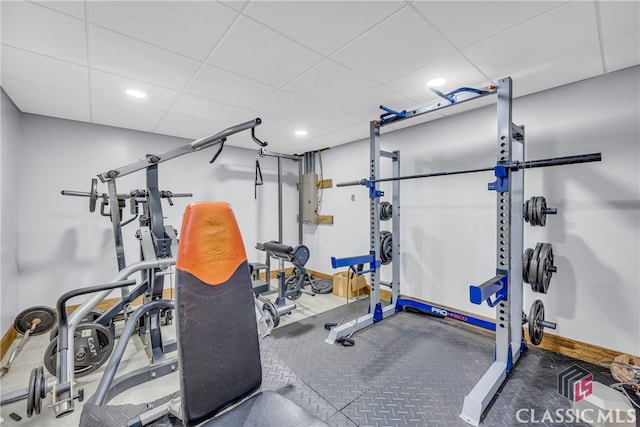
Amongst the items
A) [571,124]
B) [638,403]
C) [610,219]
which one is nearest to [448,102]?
[571,124]

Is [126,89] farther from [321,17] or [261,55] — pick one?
[321,17]

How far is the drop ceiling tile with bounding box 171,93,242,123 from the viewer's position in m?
2.87

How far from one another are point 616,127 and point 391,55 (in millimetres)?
2059

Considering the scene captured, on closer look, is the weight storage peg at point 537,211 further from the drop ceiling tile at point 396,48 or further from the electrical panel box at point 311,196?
the electrical panel box at point 311,196

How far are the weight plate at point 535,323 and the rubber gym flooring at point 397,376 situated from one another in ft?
0.95

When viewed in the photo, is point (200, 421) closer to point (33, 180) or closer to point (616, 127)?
point (616, 127)

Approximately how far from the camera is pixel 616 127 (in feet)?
7.73

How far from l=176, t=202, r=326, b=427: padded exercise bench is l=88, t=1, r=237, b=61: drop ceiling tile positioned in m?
1.27

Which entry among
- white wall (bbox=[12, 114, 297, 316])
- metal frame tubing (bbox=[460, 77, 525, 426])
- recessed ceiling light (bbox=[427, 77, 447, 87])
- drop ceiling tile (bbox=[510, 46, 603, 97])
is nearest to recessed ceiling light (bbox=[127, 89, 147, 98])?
white wall (bbox=[12, 114, 297, 316])

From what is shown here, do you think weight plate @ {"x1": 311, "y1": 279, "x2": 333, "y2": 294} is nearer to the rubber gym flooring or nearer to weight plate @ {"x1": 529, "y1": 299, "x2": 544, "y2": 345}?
the rubber gym flooring

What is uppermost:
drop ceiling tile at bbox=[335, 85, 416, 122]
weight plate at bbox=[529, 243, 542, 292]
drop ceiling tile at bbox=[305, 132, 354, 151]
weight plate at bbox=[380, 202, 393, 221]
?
drop ceiling tile at bbox=[335, 85, 416, 122]

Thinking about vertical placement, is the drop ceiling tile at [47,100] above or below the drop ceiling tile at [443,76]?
below

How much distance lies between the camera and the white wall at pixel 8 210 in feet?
8.54

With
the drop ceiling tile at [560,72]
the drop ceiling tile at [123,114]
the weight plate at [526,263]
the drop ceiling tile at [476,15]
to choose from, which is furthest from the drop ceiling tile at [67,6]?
the weight plate at [526,263]
